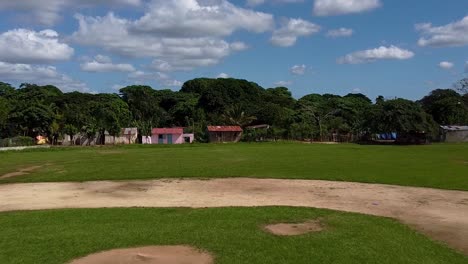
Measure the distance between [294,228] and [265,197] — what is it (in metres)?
6.37

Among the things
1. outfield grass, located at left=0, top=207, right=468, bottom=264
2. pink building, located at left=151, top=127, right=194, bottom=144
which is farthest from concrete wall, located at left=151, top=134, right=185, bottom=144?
outfield grass, located at left=0, top=207, right=468, bottom=264

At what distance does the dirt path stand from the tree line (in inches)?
1935

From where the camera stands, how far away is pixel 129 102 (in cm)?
9919

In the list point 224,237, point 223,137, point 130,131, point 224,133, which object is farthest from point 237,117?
point 224,237

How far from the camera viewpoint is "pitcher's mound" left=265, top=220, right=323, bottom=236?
10.8 metres

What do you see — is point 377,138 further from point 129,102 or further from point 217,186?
point 217,186

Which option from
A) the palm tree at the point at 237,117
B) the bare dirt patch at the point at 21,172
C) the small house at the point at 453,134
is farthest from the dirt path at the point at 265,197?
the palm tree at the point at 237,117

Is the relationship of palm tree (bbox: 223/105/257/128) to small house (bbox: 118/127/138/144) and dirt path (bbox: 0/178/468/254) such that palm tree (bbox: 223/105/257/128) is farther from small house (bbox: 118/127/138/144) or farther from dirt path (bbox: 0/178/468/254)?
dirt path (bbox: 0/178/468/254)

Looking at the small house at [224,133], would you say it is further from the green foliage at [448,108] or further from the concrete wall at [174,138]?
the green foliage at [448,108]

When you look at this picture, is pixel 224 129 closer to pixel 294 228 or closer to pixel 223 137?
pixel 223 137

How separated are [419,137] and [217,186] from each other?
54505 mm

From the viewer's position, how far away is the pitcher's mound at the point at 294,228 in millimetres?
10834

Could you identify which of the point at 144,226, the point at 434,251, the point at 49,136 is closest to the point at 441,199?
the point at 434,251

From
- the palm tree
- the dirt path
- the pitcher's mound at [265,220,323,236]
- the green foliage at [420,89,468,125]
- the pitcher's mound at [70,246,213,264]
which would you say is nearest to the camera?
the pitcher's mound at [70,246,213,264]
